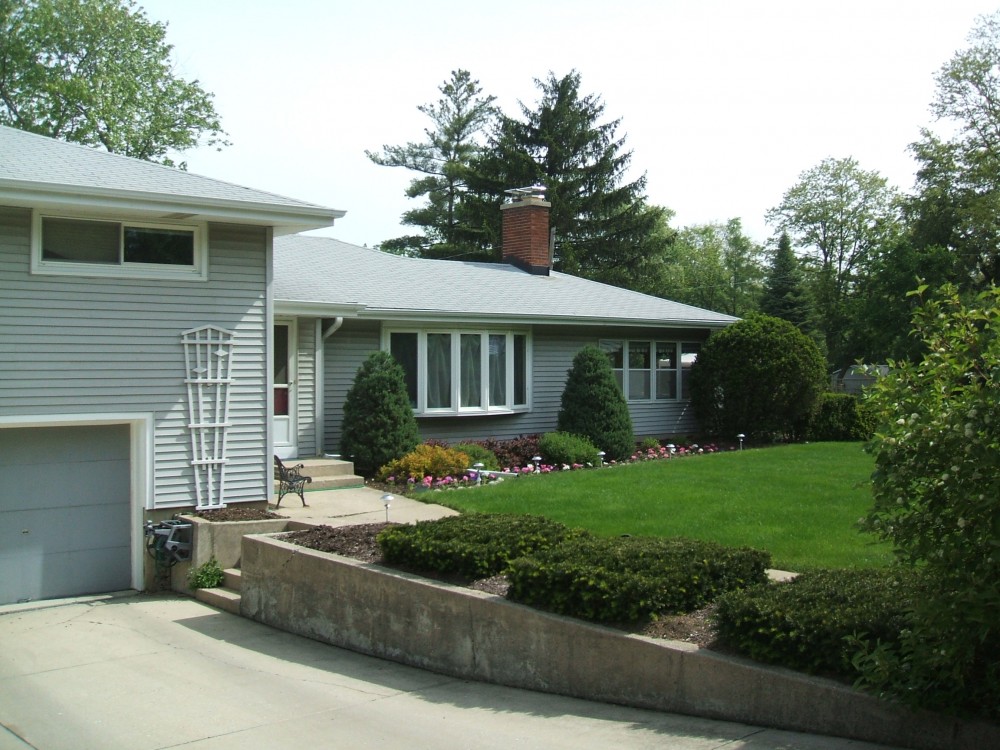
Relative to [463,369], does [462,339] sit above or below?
above

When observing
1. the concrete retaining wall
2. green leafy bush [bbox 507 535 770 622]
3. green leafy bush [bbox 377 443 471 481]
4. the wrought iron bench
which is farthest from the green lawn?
the concrete retaining wall

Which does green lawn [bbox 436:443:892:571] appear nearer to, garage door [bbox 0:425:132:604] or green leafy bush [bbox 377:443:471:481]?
green leafy bush [bbox 377:443:471:481]

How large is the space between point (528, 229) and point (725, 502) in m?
13.1

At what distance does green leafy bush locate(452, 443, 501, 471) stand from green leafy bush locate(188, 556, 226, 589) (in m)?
5.22

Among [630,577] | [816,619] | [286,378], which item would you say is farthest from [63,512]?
[816,619]

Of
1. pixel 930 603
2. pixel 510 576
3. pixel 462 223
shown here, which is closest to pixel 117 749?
pixel 510 576

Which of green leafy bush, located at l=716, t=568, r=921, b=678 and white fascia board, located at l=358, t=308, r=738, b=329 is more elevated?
white fascia board, located at l=358, t=308, r=738, b=329

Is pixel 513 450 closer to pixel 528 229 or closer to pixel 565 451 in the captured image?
pixel 565 451

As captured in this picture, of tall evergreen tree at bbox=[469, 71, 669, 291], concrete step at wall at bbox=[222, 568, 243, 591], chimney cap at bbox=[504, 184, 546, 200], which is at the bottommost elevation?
concrete step at wall at bbox=[222, 568, 243, 591]

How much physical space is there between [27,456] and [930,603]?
30.7 ft

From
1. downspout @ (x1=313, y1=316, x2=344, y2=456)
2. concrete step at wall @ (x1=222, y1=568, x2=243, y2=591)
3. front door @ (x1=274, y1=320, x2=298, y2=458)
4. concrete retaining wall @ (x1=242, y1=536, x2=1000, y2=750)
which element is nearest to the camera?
concrete retaining wall @ (x1=242, y1=536, x2=1000, y2=750)

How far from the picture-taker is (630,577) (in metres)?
6.36

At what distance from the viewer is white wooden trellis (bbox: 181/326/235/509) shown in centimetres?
1088

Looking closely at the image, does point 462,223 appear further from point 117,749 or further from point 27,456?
point 117,749
